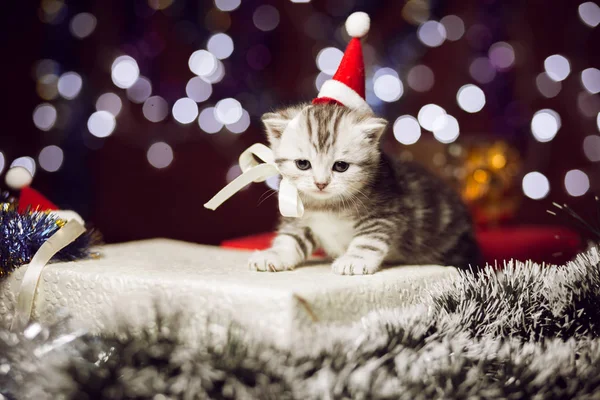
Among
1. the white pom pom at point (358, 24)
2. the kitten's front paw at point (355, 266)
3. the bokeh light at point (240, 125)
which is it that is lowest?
the kitten's front paw at point (355, 266)

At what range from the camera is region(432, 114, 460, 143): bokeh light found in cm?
282

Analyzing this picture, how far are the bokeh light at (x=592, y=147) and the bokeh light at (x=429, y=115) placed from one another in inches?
27.6

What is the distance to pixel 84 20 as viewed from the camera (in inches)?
101

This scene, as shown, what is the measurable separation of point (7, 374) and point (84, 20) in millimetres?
2267

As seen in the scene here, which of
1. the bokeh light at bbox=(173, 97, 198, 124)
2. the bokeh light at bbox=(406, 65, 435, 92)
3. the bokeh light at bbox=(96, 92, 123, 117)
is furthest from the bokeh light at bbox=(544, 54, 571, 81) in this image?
the bokeh light at bbox=(96, 92, 123, 117)

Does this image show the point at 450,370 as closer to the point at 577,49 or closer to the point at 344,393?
the point at 344,393

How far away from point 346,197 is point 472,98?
2.11 metres

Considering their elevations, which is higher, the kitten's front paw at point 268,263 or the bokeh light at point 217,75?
the bokeh light at point 217,75

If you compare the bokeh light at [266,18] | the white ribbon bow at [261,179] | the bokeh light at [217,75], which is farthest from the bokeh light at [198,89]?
the white ribbon bow at [261,179]

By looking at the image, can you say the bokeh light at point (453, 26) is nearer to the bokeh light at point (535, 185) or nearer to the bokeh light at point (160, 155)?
the bokeh light at point (535, 185)

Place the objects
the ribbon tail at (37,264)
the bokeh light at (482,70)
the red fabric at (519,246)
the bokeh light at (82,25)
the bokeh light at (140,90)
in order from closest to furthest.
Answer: the ribbon tail at (37,264), the red fabric at (519,246), the bokeh light at (82,25), the bokeh light at (140,90), the bokeh light at (482,70)

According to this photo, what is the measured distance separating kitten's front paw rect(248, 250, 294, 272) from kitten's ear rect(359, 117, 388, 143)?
0.28 meters

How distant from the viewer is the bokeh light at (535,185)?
2.81 m

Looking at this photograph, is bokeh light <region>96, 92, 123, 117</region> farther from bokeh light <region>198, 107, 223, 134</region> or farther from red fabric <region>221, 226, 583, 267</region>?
red fabric <region>221, 226, 583, 267</region>
